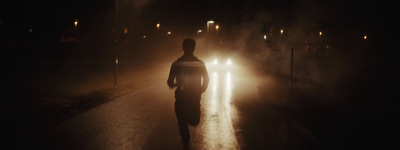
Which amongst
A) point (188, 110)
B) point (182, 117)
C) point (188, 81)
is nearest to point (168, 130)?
point (182, 117)

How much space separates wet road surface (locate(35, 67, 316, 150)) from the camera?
5.18 metres

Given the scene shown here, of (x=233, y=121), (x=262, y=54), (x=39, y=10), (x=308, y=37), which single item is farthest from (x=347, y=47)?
(x=233, y=121)

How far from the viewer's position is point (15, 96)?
37.0 ft

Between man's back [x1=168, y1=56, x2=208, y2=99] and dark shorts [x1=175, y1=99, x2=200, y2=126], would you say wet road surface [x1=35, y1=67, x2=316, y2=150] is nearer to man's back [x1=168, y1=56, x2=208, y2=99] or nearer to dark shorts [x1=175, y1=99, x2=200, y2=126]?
dark shorts [x1=175, y1=99, x2=200, y2=126]

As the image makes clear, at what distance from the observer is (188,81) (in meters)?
4.34

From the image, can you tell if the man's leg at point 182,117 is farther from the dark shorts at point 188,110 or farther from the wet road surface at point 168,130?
the wet road surface at point 168,130

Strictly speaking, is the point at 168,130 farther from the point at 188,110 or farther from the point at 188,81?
the point at 188,81

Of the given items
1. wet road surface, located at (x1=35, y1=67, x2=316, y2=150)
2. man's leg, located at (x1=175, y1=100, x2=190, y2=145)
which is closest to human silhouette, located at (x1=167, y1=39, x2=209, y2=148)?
man's leg, located at (x1=175, y1=100, x2=190, y2=145)

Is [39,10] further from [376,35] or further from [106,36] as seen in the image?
[376,35]

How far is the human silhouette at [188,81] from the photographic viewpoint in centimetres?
427

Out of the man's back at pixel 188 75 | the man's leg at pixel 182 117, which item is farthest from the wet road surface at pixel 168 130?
the man's back at pixel 188 75

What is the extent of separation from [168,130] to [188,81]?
83.9 inches

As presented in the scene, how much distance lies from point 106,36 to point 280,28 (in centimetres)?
2808

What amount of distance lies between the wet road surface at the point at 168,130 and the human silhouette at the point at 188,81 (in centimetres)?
83
